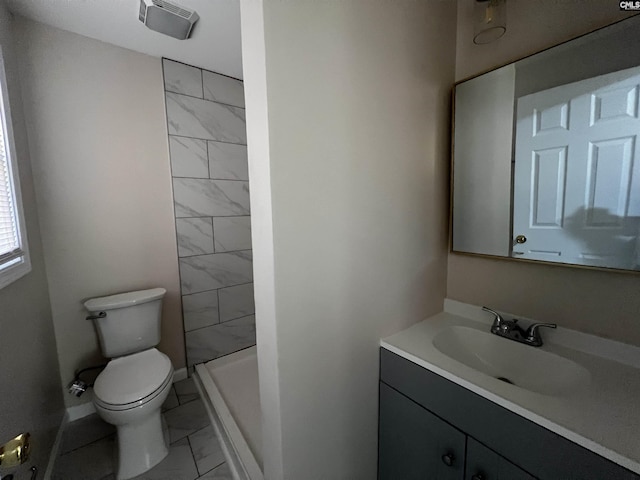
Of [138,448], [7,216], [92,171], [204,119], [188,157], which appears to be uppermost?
[204,119]

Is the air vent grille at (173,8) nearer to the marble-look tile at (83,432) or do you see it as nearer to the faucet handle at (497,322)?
the faucet handle at (497,322)

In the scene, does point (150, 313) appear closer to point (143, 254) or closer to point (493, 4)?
point (143, 254)

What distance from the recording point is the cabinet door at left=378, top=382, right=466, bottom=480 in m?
0.85

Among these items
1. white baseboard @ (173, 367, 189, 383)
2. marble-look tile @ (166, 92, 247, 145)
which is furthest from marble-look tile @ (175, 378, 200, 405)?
marble-look tile @ (166, 92, 247, 145)

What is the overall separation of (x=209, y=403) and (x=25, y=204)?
1600 mm

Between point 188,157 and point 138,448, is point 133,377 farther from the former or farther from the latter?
point 188,157

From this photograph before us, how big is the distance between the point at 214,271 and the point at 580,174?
2.25 meters

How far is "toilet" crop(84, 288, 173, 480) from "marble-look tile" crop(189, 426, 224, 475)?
16 centimetres

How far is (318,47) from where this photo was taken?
795mm

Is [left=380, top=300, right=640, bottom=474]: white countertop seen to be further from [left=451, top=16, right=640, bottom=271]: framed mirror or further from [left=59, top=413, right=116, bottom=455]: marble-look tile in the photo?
[left=59, top=413, right=116, bottom=455]: marble-look tile

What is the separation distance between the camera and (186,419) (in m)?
1.66

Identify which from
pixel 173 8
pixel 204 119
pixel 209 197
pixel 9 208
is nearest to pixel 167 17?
pixel 173 8

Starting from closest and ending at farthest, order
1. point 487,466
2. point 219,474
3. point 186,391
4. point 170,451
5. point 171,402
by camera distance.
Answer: point 487,466, point 219,474, point 170,451, point 171,402, point 186,391

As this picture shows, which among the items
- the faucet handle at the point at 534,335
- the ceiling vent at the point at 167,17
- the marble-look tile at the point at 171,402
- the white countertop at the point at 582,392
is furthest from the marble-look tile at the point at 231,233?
the faucet handle at the point at 534,335
